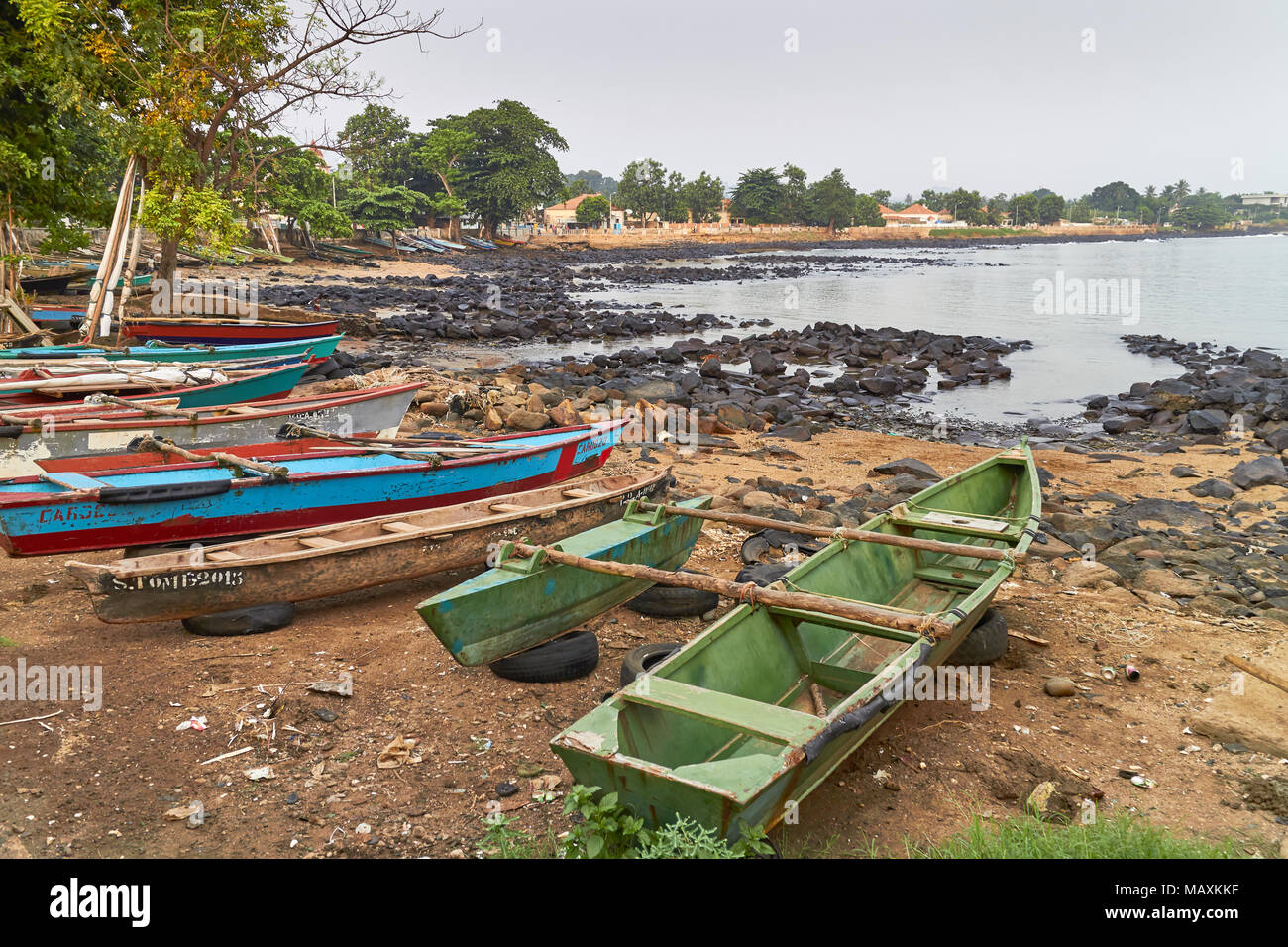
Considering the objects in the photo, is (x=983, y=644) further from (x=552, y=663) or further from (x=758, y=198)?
(x=758, y=198)

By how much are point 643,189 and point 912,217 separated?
2159 inches

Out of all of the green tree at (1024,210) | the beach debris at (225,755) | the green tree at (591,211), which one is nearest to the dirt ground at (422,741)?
the beach debris at (225,755)

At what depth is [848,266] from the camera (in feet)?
257

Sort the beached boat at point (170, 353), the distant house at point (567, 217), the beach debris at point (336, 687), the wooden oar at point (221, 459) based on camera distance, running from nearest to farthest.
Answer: the beach debris at point (336, 687) → the wooden oar at point (221, 459) → the beached boat at point (170, 353) → the distant house at point (567, 217)

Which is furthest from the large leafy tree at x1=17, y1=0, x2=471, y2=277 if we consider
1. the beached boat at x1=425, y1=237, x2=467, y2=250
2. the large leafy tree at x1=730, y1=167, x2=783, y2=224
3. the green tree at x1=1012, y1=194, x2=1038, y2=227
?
the green tree at x1=1012, y1=194, x2=1038, y2=227

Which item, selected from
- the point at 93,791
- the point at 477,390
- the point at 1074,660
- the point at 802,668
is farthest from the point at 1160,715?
the point at 477,390

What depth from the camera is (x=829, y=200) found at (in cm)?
12312

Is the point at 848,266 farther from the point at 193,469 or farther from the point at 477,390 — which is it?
the point at 193,469

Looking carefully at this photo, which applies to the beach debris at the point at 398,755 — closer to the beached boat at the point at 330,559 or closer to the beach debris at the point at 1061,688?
the beached boat at the point at 330,559

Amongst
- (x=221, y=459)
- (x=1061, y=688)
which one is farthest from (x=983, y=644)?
(x=221, y=459)

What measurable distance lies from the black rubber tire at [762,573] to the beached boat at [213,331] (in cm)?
1302

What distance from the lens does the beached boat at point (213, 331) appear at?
1664cm
